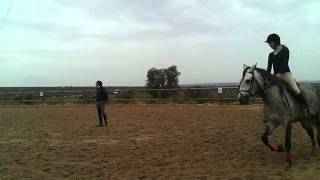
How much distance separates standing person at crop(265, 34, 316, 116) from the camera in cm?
886

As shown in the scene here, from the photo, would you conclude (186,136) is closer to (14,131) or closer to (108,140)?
(108,140)

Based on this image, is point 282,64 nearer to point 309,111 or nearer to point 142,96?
point 309,111

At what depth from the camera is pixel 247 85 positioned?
8.60 metres

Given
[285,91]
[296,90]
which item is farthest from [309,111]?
[285,91]

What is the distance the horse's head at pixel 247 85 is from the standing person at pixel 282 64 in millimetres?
557

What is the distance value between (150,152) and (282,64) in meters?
3.67

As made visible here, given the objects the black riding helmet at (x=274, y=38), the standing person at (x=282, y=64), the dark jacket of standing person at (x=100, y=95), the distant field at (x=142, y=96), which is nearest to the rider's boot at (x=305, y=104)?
the standing person at (x=282, y=64)

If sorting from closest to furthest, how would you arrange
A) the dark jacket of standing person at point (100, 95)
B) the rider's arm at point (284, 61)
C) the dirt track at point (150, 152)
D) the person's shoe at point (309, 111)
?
the dirt track at point (150, 152) < the rider's arm at point (284, 61) < the person's shoe at point (309, 111) < the dark jacket of standing person at point (100, 95)

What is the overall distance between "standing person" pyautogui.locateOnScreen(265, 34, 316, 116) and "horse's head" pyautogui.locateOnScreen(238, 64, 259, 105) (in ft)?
1.83

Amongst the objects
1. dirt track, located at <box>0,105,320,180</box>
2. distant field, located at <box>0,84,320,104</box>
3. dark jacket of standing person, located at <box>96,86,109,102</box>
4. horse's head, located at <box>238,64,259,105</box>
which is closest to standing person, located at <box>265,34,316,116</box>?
horse's head, located at <box>238,64,259,105</box>

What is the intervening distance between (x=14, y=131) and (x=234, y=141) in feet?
26.0

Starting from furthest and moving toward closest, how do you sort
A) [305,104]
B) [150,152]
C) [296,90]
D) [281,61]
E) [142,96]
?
[142,96], [150,152], [305,104], [281,61], [296,90]

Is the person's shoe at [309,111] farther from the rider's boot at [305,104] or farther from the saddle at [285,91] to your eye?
the saddle at [285,91]

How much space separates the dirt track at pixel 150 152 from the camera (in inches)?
315
